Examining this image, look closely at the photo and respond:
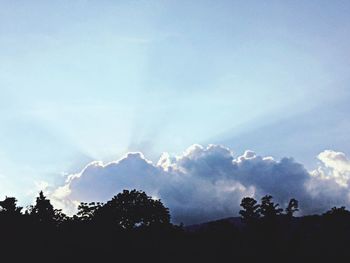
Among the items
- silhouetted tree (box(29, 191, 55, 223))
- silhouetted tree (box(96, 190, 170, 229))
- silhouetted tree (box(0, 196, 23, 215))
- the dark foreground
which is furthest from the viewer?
silhouetted tree (box(96, 190, 170, 229))

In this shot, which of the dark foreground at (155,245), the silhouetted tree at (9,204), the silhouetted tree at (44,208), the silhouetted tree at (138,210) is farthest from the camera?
the silhouetted tree at (138,210)

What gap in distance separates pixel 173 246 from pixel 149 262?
6.85 m

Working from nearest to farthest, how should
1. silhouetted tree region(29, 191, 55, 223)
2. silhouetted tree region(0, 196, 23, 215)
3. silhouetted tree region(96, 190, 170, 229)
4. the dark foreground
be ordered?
the dark foreground → silhouetted tree region(0, 196, 23, 215) → silhouetted tree region(29, 191, 55, 223) → silhouetted tree region(96, 190, 170, 229)

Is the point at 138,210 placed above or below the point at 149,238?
above

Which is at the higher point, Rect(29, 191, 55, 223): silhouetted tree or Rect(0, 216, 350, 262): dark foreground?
Rect(29, 191, 55, 223): silhouetted tree

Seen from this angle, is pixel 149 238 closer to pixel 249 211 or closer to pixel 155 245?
pixel 155 245

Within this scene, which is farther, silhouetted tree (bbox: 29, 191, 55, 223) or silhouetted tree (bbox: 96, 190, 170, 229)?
silhouetted tree (bbox: 96, 190, 170, 229)

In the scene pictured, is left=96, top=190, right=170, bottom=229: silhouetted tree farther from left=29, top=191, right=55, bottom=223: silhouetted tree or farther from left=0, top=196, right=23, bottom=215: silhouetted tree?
left=0, top=196, right=23, bottom=215: silhouetted tree

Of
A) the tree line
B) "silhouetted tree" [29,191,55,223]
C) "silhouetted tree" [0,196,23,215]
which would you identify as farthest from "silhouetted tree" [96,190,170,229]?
"silhouetted tree" [0,196,23,215]

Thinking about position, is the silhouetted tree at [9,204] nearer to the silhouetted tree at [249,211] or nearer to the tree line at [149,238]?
the tree line at [149,238]

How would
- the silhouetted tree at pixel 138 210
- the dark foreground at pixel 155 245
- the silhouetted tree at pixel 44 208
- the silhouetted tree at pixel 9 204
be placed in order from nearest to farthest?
the dark foreground at pixel 155 245 < the silhouetted tree at pixel 9 204 < the silhouetted tree at pixel 44 208 < the silhouetted tree at pixel 138 210

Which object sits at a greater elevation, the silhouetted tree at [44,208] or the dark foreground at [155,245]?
the silhouetted tree at [44,208]

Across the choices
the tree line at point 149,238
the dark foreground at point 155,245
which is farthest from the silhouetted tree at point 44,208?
the dark foreground at point 155,245

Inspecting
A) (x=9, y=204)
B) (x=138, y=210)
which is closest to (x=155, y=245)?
(x=9, y=204)
